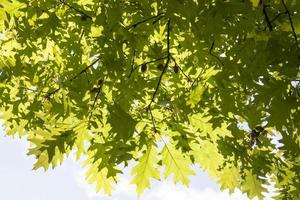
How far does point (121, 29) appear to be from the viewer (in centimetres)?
279

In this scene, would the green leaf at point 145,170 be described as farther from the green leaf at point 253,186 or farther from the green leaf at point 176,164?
the green leaf at point 253,186

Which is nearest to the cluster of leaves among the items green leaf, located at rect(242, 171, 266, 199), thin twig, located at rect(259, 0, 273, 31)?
thin twig, located at rect(259, 0, 273, 31)

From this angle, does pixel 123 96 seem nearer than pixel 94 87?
Yes

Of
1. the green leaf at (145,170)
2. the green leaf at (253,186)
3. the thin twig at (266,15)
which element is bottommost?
the green leaf at (145,170)

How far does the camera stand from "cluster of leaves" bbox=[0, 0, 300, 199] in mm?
2482

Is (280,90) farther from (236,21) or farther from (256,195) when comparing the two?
(256,195)

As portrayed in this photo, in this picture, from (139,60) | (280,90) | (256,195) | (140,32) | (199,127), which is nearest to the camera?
(280,90)

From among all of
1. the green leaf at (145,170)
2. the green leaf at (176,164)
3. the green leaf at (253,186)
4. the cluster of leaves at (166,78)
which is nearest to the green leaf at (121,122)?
the cluster of leaves at (166,78)

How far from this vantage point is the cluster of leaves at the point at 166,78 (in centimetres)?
248

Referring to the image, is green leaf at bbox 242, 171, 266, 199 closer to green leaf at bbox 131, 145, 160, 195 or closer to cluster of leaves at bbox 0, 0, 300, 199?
cluster of leaves at bbox 0, 0, 300, 199

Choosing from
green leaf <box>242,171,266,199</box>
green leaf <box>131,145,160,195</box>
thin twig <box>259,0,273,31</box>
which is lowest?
green leaf <box>131,145,160,195</box>

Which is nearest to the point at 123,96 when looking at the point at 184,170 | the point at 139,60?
the point at 139,60

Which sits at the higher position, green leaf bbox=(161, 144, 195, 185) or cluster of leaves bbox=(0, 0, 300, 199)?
cluster of leaves bbox=(0, 0, 300, 199)

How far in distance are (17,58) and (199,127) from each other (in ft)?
5.28
